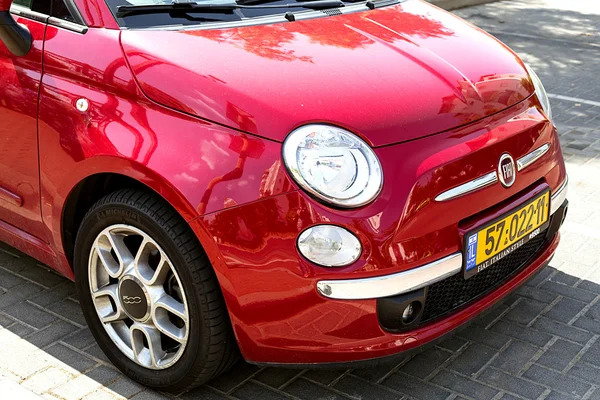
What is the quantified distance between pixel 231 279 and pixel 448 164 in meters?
0.75

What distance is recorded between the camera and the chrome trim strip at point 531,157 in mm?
2791

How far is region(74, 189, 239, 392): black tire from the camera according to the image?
254 cm

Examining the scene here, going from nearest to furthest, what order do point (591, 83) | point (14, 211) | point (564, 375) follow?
1. point (564, 375)
2. point (14, 211)
3. point (591, 83)

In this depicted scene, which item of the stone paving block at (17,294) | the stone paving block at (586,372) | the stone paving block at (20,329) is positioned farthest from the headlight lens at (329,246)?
the stone paving block at (17,294)

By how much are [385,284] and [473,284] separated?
47cm

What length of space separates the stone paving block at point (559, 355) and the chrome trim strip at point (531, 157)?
75 centimetres

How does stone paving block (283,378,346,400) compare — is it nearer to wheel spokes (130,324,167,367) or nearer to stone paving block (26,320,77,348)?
wheel spokes (130,324,167,367)

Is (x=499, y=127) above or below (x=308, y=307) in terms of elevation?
above

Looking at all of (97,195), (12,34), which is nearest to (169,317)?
(97,195)

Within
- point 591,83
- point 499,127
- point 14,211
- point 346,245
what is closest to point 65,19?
point 14,211

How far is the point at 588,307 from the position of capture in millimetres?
3428

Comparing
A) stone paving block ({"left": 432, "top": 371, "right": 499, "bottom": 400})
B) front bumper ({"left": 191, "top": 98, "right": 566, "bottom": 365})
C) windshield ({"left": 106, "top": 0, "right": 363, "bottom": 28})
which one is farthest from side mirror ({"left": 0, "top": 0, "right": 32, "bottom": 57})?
stone paving block ({"left": 432, "top": 371, "right": 499, "bottom": 400})

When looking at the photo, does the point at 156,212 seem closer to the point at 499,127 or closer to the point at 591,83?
the point at 499,127

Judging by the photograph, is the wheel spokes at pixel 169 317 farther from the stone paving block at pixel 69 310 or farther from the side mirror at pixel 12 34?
the side mirror at pixel 12 34
